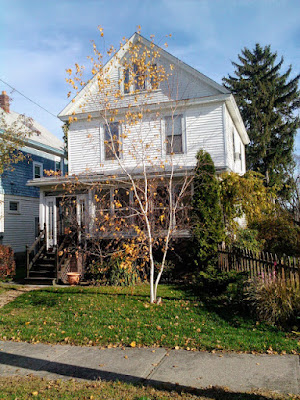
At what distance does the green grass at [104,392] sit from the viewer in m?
4.15

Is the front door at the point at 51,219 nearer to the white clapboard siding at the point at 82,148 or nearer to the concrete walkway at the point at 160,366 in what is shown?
the white clapboard siding at the point at 82,148

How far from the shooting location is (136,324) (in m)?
7.20

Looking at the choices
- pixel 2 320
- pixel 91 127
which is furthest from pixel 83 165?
pixel 2 320

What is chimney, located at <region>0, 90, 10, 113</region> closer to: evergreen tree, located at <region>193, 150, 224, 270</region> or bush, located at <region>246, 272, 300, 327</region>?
evergreen tree, located at <region>193, 150, 224, 270</region>

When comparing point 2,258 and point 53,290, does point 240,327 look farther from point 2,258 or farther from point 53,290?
point 2,258

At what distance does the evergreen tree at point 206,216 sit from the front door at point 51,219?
7.04 metres

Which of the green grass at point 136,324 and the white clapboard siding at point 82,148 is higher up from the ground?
A: the white clapboard siding at point 82,148

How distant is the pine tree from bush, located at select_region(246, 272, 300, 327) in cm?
2181

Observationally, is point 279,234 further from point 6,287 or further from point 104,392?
point 104,392

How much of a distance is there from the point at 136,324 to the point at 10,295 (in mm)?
5263

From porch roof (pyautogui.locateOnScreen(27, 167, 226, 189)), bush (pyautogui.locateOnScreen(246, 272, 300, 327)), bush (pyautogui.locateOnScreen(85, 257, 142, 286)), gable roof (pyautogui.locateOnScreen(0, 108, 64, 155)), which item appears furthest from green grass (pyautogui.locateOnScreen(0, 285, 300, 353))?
gable roof (pyautogui.locateOnScreen(0, 108, 64, 155))

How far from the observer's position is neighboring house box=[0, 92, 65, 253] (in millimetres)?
19750

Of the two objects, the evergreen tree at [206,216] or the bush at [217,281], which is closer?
the bush at [217,281]

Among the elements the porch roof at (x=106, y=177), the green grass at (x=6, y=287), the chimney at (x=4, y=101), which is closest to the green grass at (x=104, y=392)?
the green grass at (x=6, y=287)
